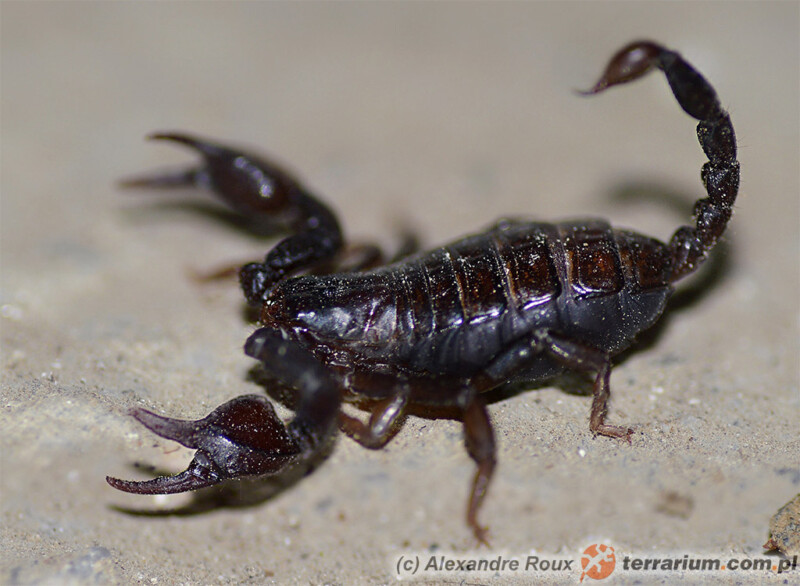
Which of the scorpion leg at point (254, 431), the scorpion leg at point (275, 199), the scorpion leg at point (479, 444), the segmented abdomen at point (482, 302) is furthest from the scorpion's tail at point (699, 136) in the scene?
the scorpion leg at point (254, 431)

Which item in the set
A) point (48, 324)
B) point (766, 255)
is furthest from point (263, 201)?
point (766, 255)

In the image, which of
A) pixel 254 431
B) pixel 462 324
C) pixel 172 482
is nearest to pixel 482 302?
pixel 462 324

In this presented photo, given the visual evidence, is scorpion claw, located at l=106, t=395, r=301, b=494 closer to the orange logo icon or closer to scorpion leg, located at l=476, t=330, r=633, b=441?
scorpion leg, located at l=476, t=330, r=633, b=441

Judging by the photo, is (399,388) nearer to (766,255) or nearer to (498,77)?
(766,255)

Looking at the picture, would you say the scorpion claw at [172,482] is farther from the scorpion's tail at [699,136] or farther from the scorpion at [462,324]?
the scorpion's tail at [699,136]

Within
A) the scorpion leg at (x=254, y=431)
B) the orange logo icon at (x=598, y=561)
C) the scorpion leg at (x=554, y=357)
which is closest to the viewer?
the scorpion leg at (x=254, y=431)

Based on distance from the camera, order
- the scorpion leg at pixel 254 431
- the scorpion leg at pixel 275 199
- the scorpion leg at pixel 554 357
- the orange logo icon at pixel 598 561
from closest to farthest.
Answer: the scorpion leg at pixel 254 431, the scorpion leg at pixel 554 357, the orange logo icon at pixel 598 561, the scorpion leg at pixel 275 199

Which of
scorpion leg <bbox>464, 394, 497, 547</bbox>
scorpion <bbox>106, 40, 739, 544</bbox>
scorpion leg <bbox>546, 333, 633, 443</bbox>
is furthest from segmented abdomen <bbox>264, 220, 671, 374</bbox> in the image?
scorpion leg <bbox>464, 394, 497, 547</bbox>

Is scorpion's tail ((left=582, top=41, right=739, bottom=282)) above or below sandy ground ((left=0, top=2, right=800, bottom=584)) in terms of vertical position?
above
